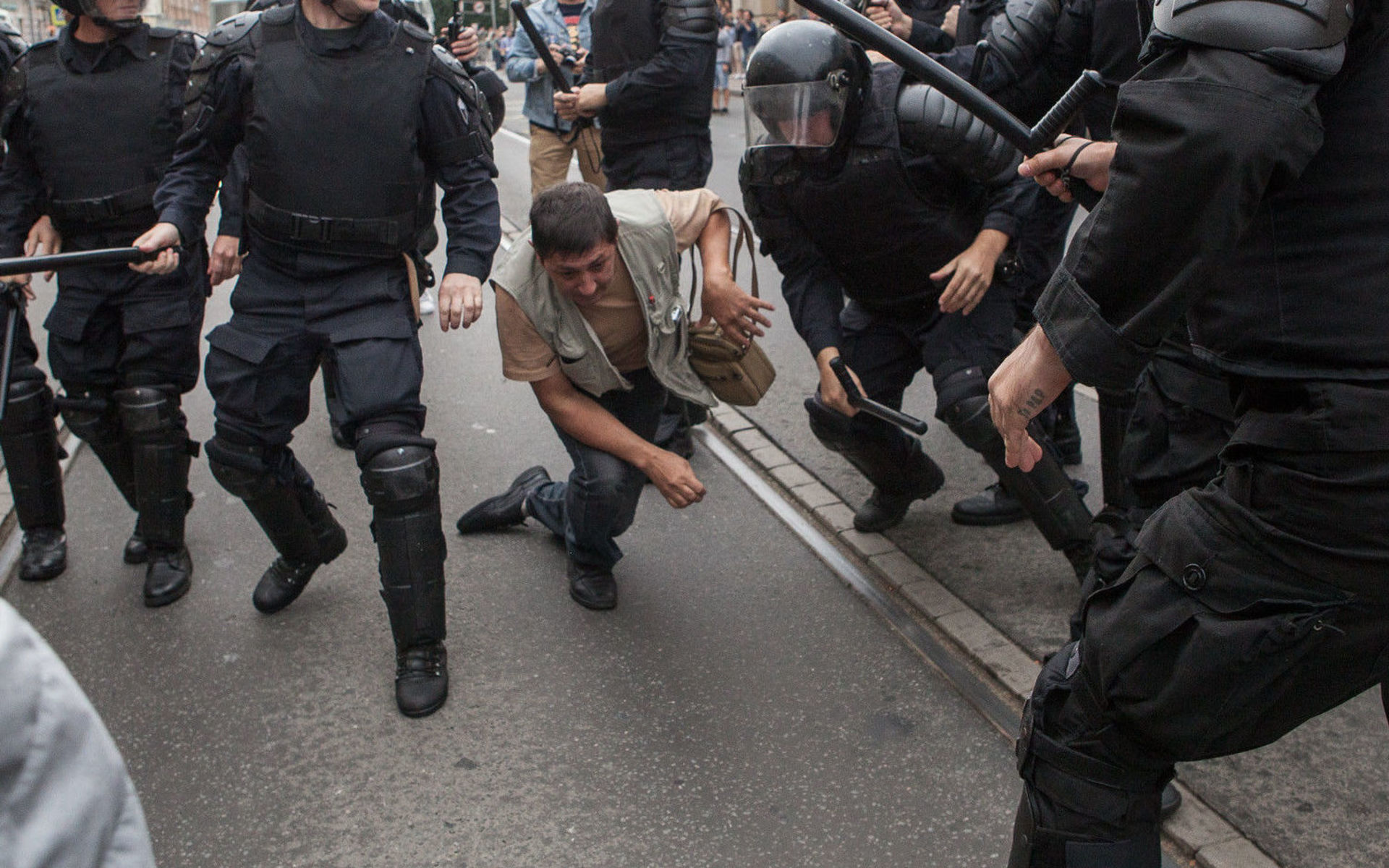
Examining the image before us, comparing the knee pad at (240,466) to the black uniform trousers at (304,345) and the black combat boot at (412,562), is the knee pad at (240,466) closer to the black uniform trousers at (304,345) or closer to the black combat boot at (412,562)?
the black uniform trousers at (304,345)

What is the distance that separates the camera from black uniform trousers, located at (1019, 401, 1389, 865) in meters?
1.69


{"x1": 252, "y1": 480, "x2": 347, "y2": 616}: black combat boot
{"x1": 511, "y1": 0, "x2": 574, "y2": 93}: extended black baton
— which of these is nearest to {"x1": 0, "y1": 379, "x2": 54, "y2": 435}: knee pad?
{"x1": 252, "y1": 480, "x2": 347, "y2": 616}: black combat boot

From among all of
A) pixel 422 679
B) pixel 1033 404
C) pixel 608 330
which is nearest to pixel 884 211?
pixel 608 330

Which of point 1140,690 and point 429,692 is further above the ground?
point 1140,690

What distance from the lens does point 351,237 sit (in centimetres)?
345

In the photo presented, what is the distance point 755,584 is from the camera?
4.08 m

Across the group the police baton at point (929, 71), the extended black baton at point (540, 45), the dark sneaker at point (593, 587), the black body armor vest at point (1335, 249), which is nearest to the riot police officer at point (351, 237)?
the dark sneaker at point (593, 587)

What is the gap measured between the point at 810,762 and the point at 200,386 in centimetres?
447

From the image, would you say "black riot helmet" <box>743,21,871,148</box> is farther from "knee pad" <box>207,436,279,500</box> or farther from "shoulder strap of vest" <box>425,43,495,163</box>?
"knee pad" <box>207,436,279,500</box>

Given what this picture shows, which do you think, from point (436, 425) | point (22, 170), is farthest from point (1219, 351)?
point (436, 425)

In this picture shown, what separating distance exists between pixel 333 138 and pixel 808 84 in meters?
1.23

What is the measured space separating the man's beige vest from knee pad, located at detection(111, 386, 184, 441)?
1.13 meters

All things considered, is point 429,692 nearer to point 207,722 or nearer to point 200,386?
point 207,722

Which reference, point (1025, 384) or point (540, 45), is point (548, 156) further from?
point (1025, 384)
